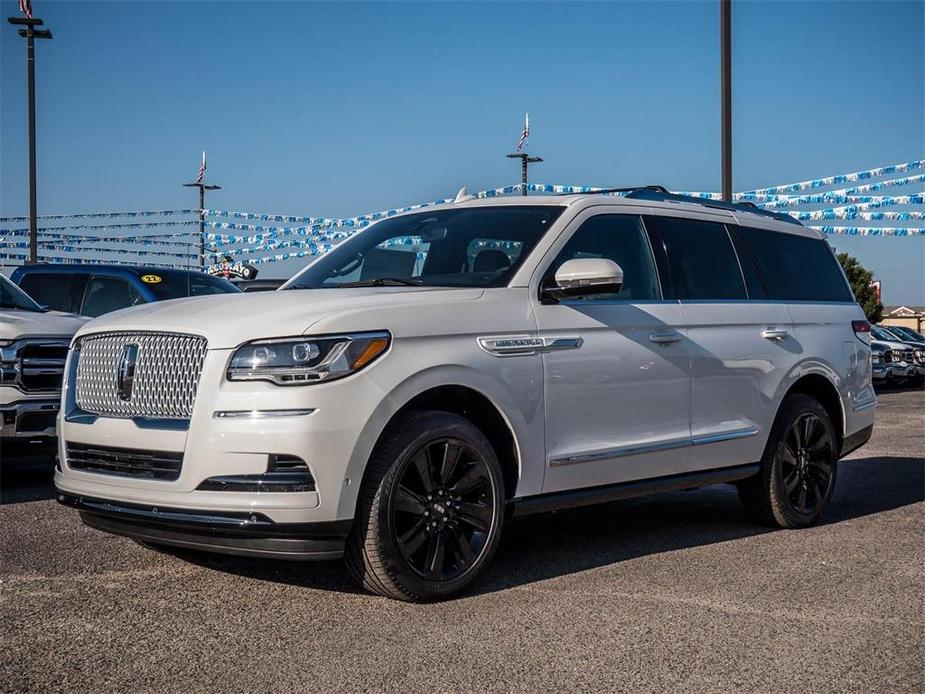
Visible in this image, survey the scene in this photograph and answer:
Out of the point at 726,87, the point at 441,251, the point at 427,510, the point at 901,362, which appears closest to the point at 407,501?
the point at 427,510

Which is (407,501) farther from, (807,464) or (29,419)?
(29,419)

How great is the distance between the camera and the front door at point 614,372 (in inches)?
209

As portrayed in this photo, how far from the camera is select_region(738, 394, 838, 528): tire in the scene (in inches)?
266

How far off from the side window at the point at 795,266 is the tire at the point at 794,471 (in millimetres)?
739

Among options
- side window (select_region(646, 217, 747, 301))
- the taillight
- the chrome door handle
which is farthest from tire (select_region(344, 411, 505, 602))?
the taillight

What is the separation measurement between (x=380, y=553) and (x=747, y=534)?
2.98 meters

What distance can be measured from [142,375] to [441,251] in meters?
1.80

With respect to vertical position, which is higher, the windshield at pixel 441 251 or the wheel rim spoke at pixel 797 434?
the windshield at pixel 441 251

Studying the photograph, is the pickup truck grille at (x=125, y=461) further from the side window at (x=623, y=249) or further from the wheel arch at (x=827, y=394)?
the wheel arch at (x=827, y=394)

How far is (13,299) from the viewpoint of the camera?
28.0 ft

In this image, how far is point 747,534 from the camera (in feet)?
21.9

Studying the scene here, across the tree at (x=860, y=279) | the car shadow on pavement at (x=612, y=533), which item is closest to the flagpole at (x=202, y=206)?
the car shadow on pavement at (x=612, y=533)

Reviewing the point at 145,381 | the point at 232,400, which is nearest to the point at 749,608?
the point at 232,400

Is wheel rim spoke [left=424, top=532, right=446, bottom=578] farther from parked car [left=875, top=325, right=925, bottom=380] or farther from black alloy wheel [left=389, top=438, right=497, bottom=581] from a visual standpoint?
parked car [left=875, top=325, right=925, bottom=380]
